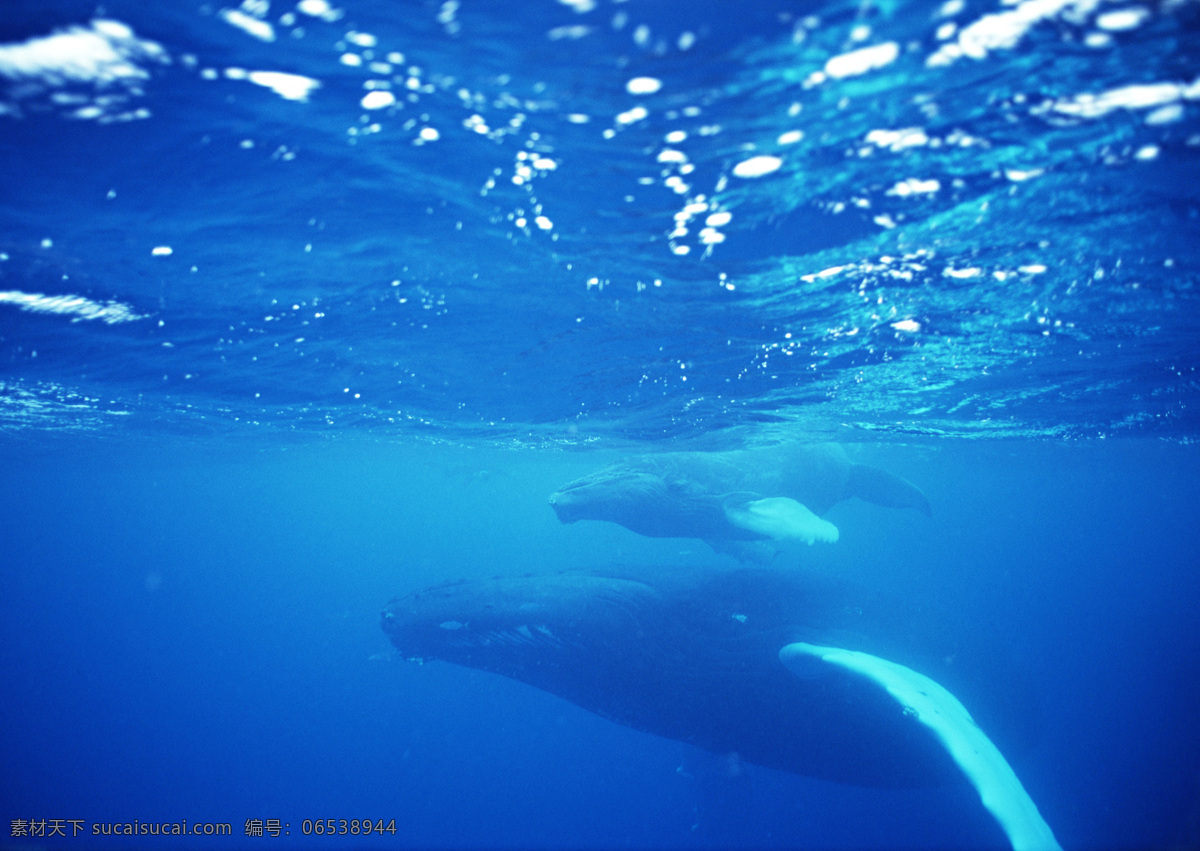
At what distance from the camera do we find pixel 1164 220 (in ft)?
22.8

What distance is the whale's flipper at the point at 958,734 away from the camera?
6977mm

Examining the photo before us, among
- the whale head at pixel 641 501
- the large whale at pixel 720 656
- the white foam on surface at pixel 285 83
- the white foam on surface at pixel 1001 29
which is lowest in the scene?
the large whale at pixel 720 656

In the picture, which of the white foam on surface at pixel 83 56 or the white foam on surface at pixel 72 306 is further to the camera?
the white foam on surface at pixel 72 306

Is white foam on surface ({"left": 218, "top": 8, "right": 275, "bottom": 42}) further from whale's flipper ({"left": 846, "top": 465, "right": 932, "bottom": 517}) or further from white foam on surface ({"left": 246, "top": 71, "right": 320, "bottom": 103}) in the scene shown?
whale's flipper ({"left": 846, "top": 465, "right": 932, "bottom": 517})

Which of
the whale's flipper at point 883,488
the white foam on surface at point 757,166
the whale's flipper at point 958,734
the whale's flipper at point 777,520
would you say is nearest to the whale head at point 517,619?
the whale's flipper at point 777,520

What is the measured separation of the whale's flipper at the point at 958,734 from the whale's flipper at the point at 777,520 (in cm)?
303

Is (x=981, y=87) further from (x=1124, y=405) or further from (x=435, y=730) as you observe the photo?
(x=435, y=730)

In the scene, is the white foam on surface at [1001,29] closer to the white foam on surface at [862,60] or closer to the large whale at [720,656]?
the white foam on surface at [862,60]

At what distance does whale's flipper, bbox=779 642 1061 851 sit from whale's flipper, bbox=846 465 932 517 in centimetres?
1047

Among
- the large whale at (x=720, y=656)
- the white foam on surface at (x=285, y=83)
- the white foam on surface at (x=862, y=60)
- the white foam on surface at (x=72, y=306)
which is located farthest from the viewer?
the large whale at (x=720, y=656)

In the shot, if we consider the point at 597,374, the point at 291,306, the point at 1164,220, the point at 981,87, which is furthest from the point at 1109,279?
the point at 291,306

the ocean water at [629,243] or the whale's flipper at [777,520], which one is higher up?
the ocean water at [629,243]

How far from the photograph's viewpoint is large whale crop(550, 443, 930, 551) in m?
13.2

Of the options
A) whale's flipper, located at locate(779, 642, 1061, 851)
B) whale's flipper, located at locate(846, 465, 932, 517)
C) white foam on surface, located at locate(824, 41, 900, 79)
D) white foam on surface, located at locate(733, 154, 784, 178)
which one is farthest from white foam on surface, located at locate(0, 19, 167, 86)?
whale's flipper, located at locate(846, 465, 932, 517)
